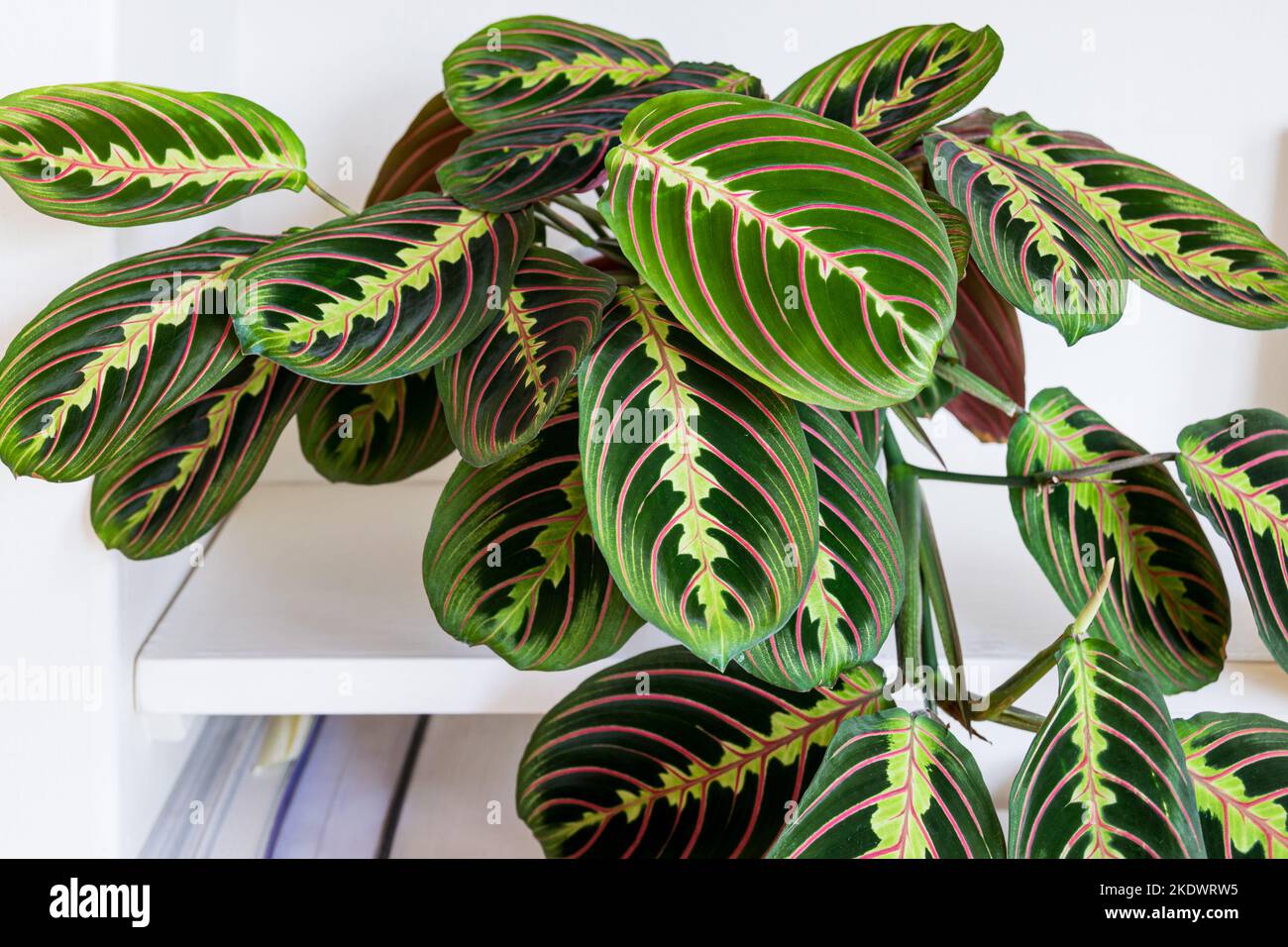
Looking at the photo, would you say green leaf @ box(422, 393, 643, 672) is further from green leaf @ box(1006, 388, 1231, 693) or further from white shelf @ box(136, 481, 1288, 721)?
green leaf @ box(1006, 388, 1231, 693)

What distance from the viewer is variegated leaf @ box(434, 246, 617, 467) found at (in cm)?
58

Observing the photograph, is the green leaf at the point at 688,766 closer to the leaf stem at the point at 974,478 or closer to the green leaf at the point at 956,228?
the leaf stem at the point at 974,478

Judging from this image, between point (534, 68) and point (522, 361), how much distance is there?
0.32m

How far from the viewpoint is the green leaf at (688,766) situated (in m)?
0.69

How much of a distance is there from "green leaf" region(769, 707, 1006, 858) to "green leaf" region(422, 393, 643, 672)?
0.17m

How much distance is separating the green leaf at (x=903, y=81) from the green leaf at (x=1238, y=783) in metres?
0.43

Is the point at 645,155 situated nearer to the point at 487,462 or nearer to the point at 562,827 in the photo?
the point at 487,462

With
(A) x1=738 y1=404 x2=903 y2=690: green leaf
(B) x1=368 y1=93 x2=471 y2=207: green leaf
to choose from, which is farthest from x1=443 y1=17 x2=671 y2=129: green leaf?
(A) x1=738 y1=404 x2=903 y2=690: green leaf

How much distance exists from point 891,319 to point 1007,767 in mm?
650

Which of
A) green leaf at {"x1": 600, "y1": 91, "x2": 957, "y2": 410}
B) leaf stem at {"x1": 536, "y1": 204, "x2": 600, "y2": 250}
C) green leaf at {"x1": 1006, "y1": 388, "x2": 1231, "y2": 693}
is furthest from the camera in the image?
leaf stem at {"x1": 536, "y1": 204, "x2": 600, "y2": 250}

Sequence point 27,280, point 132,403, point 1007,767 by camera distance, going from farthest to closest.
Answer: point 1007,767, point 27,280, point 132,403

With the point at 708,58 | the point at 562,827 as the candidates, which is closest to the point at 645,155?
the point at 562,827

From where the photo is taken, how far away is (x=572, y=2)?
1.10m

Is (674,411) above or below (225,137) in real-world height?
below
